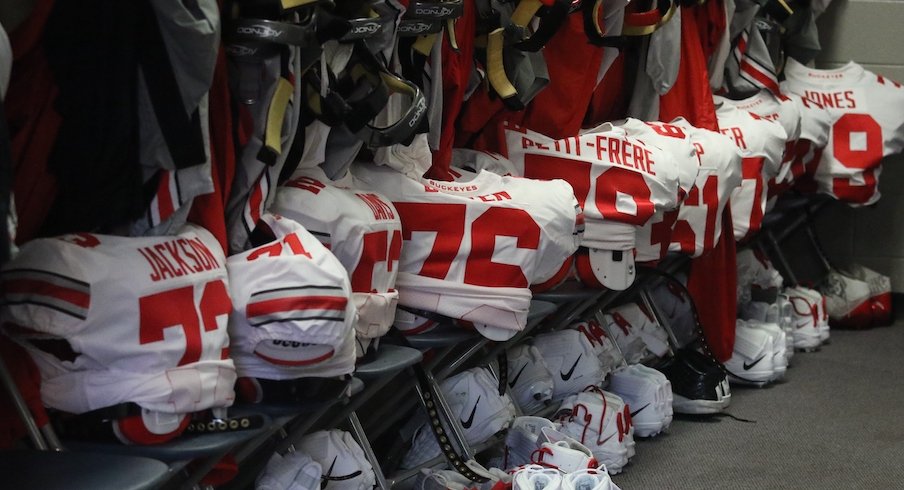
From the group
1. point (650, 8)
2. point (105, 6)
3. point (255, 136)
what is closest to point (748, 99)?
point (650, 8)

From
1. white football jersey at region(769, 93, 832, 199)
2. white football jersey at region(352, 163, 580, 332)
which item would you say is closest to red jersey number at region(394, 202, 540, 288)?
white football jersey at region(352, 163, 580, 332)

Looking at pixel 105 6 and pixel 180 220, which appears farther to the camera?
pixel 180 220

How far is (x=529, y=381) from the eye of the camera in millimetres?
3049

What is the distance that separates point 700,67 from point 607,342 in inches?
36.7

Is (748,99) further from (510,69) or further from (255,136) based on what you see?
(255,136)

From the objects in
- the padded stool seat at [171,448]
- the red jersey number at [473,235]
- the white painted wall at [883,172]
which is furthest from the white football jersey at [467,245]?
the white painted wall at [883,172]

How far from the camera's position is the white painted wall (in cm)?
479

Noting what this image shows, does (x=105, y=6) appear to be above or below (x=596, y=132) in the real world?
above

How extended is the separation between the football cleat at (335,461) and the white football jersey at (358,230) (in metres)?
0.23

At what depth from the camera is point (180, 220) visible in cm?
179

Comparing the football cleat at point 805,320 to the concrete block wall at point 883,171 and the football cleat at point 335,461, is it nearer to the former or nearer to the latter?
the concrete block wall at point 883,171

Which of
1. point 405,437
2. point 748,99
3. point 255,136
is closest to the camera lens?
point 255,136

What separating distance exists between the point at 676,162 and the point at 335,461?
50.7 inches

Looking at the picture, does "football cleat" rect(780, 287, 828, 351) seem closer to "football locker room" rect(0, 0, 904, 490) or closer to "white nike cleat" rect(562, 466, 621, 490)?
"football locker room" rect(0, 0, 904, 490)
